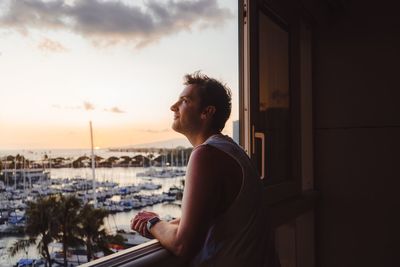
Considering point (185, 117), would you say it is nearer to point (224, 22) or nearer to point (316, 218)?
point (224, 22)

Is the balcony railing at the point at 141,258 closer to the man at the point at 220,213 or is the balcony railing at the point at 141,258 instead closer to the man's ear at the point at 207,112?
the man at the point at 220,213

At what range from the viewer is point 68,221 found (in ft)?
4.85

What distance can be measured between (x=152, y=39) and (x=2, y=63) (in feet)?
2.72

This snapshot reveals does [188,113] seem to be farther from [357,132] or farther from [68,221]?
[357,132]

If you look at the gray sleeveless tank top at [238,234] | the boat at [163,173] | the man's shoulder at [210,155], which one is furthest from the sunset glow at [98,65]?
the gray sleeveless tank top at [238,234]

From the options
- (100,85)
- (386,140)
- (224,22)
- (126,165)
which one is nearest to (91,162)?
(126,165)

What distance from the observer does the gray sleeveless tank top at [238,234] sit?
4.68 feet

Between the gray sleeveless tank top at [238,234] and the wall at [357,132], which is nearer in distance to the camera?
the gray sleeveless tank top at [238,234]

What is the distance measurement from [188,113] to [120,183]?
404 millimetres

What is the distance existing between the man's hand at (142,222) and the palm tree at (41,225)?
12.7 inches

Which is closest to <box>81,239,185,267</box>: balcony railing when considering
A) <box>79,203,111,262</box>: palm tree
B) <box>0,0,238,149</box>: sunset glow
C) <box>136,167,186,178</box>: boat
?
<box>79,203,111,262</box>: palm tree

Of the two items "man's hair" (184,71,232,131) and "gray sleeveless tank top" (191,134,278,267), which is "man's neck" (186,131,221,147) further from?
"gray sleeveless tank top" (191,134,278,267)

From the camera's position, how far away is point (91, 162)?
162 centimetres

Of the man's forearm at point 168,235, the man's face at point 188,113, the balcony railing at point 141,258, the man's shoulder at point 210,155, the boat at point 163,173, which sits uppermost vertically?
the man's face at point 188,113
